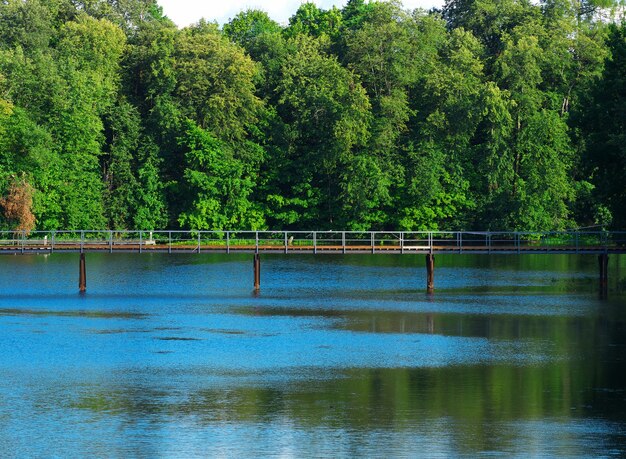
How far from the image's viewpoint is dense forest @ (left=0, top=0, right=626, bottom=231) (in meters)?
104

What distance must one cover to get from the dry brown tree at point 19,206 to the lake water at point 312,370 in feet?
69.0

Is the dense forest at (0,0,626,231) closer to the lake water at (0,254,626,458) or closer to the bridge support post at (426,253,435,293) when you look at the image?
A: the lake water at (0,254,626,458)

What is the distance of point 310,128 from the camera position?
4252 inches

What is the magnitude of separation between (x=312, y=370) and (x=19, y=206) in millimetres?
60707

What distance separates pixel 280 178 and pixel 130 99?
14.8m

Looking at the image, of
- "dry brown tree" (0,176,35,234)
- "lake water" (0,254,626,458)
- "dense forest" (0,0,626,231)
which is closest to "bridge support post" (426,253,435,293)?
"lake water" (0,254,626,458)

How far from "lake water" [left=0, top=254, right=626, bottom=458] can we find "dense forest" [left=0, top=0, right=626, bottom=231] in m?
25.7

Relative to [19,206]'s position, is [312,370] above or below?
below

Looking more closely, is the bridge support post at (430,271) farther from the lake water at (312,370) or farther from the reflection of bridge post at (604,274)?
the reflection of bridge post at (604,274)

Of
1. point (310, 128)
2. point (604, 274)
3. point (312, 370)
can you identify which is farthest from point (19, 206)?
point (312, 370)

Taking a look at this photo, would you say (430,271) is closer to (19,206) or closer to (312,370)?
(312,370)

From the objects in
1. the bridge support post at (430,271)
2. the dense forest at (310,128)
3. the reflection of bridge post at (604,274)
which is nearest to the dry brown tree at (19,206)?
the dense forest at (310,128)

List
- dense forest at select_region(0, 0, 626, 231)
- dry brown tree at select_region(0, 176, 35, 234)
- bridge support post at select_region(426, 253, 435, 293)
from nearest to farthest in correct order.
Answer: bridge support post at select_region(426, 253, 435, 293) < dry brown tree at select_region(0, 176, 35, 234) < dense forest at select_region(0, 0, 626, 231)

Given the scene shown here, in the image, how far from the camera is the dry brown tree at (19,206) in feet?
329
